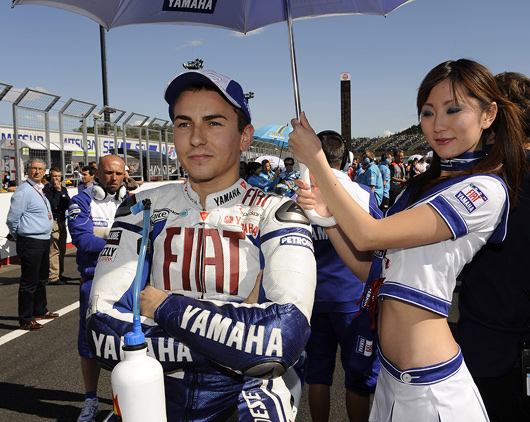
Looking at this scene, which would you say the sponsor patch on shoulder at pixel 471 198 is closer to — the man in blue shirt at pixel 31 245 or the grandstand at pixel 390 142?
the man in blue shirt at pixel 31 245

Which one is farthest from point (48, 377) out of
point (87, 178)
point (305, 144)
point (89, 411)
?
point (87, 178)

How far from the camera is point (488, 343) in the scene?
1.81 meters

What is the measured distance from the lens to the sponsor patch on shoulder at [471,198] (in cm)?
160

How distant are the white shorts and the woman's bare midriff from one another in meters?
0.03

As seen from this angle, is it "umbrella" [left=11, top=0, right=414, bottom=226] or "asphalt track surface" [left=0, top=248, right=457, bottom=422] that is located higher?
"umbrella" [left=11, top=0, right=414, bottom=226]

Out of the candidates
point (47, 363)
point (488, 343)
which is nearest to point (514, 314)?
point (488, 343)

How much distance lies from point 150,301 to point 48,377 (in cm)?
351

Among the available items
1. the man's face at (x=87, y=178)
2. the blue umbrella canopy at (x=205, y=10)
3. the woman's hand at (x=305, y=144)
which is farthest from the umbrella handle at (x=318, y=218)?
the man's face at (x=87, y=178)

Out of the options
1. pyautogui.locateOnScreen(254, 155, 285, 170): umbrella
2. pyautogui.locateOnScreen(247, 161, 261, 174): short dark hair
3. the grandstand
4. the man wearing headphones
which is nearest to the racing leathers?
the man wearing headphones

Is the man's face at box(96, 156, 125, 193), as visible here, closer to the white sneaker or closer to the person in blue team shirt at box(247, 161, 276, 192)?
the white sneaker

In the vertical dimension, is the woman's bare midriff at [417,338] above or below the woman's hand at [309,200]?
below

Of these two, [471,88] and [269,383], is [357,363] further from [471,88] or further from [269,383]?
[471,88]

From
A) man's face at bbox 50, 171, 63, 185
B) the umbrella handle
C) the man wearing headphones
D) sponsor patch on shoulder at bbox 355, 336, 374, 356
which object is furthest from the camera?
man's face at bbox 50, 171, 63, 185

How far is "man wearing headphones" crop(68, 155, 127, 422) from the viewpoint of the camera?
3.61 meters
